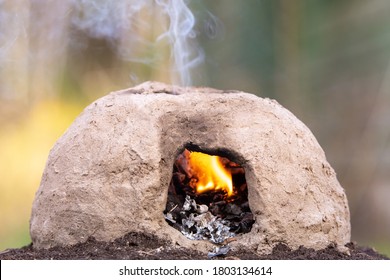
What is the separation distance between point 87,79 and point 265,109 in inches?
154

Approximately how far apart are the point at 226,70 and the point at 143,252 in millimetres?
4799

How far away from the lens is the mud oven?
409 cm

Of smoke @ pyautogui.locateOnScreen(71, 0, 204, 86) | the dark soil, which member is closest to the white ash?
the dark soil

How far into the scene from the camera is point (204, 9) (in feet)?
26.6

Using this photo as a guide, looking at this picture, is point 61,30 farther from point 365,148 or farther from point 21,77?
point 365,148

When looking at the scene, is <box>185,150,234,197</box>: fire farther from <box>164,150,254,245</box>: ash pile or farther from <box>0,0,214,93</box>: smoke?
<box>0,0,214,93</box>: smoke

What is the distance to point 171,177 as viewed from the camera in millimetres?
4297

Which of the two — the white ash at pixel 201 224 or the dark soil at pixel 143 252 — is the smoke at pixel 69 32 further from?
the dark soil at pixel 143 252

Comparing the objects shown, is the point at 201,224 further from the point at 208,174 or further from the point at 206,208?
the point at 208,174

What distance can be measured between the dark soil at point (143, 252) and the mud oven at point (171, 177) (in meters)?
0.05

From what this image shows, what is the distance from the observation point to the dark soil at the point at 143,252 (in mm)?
3871

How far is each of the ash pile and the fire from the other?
0.03ft
